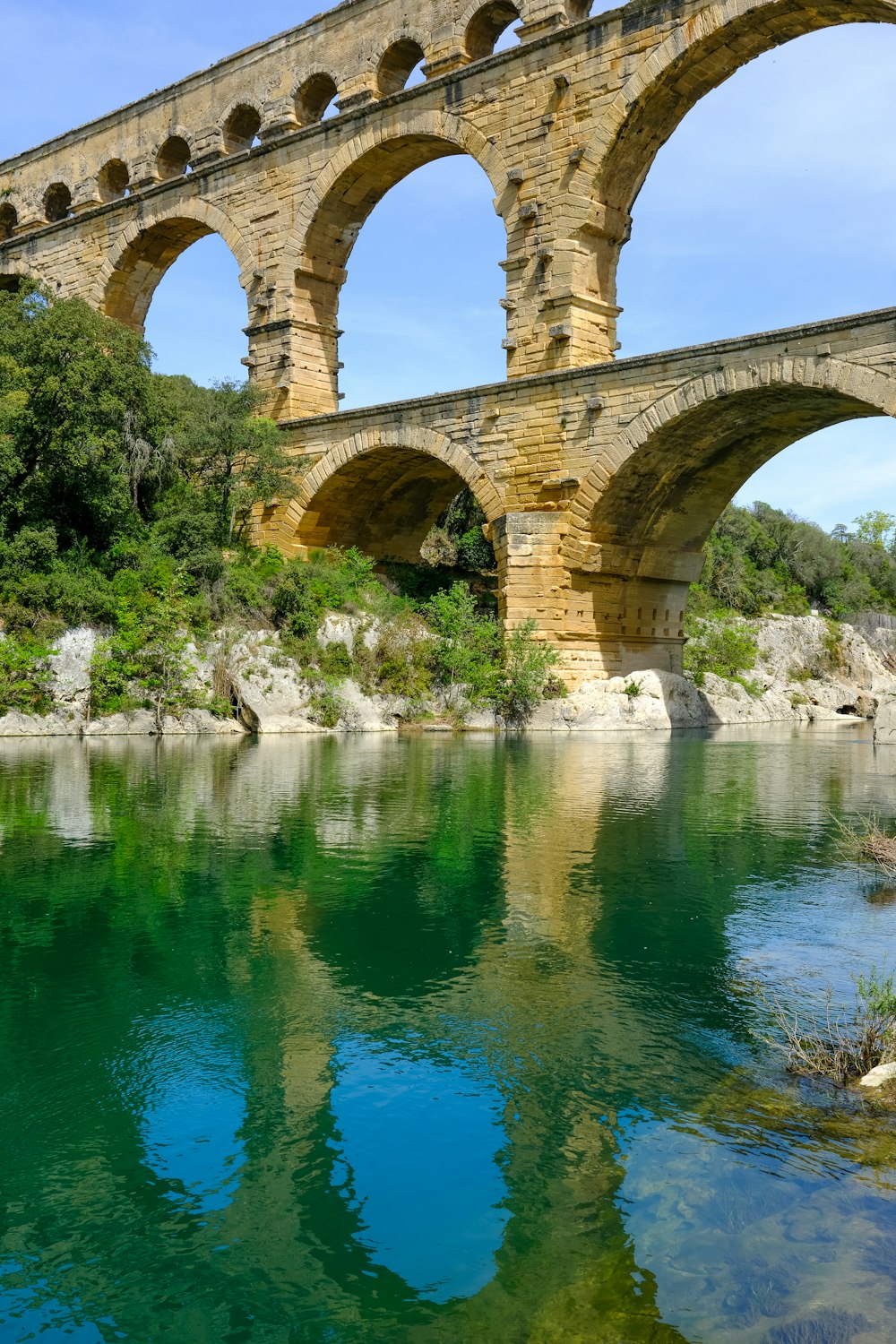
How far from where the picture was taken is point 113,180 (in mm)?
31141

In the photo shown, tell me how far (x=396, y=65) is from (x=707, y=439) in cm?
1088

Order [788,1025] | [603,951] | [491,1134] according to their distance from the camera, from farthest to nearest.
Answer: [603,951]
[788,1025]
[491,1134]

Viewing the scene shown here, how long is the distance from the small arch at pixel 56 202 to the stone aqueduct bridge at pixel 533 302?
16.3ft

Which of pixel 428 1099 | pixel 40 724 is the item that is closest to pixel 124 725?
pixel 40 724

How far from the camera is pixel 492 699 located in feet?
68.7

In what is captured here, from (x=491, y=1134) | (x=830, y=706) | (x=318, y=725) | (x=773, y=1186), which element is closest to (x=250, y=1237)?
(x=491, y=1134)

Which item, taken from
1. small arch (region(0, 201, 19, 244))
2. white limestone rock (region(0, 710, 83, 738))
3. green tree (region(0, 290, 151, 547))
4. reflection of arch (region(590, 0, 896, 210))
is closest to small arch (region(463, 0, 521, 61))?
reflection of arch (region(590, 0, 896, 210))

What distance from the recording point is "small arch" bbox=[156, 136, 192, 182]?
2895 cm

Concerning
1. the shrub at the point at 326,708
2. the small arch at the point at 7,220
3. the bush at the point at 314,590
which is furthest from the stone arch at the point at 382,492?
the small arch at the point at 7,220

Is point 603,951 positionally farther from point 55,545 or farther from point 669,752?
point 55,545

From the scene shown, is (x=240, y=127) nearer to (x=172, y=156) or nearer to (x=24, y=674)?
(x=172, y=156)

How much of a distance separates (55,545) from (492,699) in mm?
7615

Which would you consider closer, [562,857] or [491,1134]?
[491,1134]

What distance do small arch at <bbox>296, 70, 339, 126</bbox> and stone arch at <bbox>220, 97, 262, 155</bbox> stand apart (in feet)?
4.06
